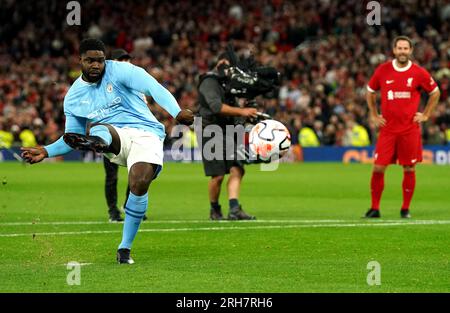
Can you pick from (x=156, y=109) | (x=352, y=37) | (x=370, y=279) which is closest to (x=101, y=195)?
(x=370, y=279)

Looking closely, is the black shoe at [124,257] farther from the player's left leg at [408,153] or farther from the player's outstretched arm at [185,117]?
the player's left leg at [408,153]

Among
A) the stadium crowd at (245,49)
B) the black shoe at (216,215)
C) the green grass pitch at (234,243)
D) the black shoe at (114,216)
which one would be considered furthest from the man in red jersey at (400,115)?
the stadium crowd at (245,49)

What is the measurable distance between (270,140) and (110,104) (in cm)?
397

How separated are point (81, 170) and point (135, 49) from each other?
43.0 feet

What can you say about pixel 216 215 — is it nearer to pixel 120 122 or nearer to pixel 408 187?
pixel 408 187

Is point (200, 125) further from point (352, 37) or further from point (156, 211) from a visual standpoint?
point (352, 37)

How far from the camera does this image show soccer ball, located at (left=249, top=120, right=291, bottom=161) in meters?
13.9

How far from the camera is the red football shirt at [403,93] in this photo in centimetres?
1505

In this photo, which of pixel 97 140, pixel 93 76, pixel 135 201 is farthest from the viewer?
pixel 93 76

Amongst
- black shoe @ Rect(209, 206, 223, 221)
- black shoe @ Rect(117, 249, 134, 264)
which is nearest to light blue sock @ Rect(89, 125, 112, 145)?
black shoe @ Rect(117, 249, 134, 264)

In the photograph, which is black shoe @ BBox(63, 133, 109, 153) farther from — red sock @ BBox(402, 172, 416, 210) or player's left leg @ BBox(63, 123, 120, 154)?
red sock @ BBox(402, 172, 416, 210)

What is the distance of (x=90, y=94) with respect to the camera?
33.9 ft

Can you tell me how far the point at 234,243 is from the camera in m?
11.7
